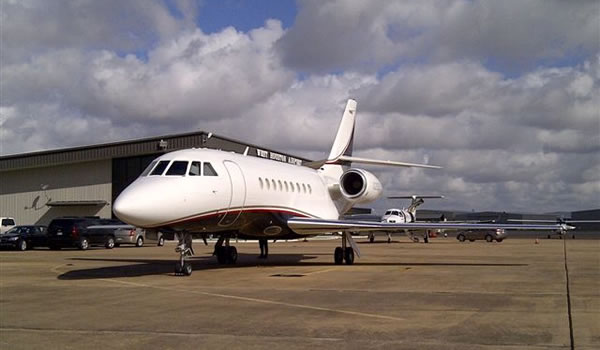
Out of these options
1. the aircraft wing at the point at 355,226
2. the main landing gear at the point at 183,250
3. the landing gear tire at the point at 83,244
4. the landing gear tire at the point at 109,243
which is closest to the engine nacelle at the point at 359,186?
the aircraft wing at the point at 355,226

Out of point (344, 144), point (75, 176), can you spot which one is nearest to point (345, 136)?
point (344, 144)

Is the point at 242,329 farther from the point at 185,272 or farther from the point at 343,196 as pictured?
the point at 343,196

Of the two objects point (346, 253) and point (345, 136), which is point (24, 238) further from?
point (346, 253)

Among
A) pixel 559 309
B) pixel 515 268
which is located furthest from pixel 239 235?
pixel 559 309

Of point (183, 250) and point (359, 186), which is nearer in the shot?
point (183, 250)

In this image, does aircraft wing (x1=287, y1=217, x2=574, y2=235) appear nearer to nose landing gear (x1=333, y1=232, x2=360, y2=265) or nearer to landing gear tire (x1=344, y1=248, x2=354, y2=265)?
nose landing gear (x1=333, y1=232, x2=360, y2=265)

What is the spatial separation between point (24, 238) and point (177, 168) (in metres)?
21.3

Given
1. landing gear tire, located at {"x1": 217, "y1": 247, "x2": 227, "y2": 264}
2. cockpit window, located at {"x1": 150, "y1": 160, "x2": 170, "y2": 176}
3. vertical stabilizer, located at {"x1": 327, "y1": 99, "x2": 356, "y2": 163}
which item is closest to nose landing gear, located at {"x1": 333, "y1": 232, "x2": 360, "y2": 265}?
landing gear tire, located at {"x1": 217, "y1": 247, "x2": 227, "y2": 264}

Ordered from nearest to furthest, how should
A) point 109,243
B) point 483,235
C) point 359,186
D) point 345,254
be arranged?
1. point 345,254
2. point 359,186
3. point 109,243
4. point 483,235

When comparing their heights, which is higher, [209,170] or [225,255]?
[209,170]

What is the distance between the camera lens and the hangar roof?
4578 centimetres

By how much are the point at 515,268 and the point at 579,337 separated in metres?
11.8

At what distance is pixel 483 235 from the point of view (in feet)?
184

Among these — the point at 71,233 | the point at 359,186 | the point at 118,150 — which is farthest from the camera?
the point at 118,150
